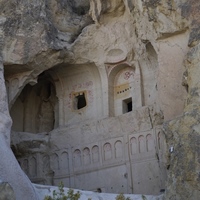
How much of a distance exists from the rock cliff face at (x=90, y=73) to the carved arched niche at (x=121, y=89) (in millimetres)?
29

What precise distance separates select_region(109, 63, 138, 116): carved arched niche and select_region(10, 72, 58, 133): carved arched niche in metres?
2.06

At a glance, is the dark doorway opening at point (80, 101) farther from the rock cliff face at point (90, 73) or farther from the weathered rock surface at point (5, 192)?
the weathered rock surface at point (5, 192)

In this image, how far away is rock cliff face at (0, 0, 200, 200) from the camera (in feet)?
53.5

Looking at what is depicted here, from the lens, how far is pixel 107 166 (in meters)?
18.1

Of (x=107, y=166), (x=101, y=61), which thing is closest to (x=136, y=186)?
(x=107, y=166)

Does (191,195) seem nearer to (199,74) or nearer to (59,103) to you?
(199,74)

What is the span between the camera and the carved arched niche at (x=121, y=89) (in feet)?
62.0

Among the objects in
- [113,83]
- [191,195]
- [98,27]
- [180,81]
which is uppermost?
[98,27]

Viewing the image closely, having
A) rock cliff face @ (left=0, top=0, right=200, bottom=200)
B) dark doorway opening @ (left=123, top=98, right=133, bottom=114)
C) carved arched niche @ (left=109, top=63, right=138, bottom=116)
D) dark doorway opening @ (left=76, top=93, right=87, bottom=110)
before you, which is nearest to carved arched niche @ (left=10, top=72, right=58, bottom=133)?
rock cliff face @ (left=0, top=0, right=200, bottom=200)

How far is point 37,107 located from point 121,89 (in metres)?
3.07

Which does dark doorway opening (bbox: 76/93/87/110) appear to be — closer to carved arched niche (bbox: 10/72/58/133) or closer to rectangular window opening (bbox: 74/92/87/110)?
rectangular window opening (bbox: 74/92/87/110)

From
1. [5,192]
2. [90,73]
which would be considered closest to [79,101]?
[90,73]

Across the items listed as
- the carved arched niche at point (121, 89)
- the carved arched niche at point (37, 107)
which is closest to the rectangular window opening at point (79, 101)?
the carved arched niche at point (37, 107)

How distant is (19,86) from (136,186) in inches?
173
